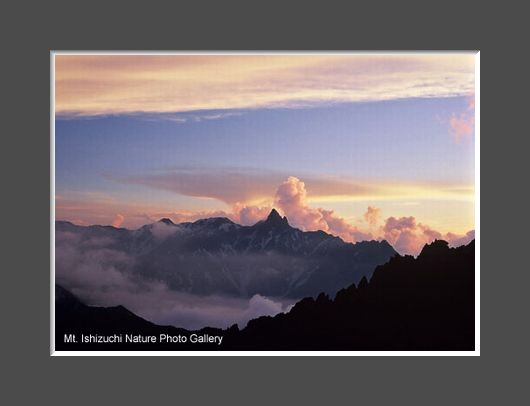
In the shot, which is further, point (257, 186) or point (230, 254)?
point (230, 254)

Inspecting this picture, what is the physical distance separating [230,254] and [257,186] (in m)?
0.73

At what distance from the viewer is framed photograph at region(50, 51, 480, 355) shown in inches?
1182

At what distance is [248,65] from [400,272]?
2529 mm

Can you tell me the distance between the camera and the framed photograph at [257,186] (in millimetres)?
30031

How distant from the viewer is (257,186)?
30031 mm

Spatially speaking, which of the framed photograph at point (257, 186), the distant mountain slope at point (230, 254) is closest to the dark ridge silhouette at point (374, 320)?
the framed photograph at point (257, 186)

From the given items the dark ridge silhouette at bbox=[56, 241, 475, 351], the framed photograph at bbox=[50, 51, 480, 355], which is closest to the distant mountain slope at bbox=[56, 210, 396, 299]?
the framed photograph at bbox=[50, 51, 480, 355]

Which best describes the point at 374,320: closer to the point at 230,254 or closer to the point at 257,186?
the point at 230,254

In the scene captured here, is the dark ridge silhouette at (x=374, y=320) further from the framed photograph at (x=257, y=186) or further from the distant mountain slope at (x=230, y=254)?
the distant mountain slope at (x=230, y=254)

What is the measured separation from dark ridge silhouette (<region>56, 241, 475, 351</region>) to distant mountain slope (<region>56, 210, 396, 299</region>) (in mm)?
246

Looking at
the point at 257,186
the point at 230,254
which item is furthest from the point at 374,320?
the point at 257,186

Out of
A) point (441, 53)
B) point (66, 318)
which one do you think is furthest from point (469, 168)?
point (66, 318)

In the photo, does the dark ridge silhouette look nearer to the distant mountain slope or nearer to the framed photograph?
the framed photograph

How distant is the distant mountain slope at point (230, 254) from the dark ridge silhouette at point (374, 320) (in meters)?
0.25
